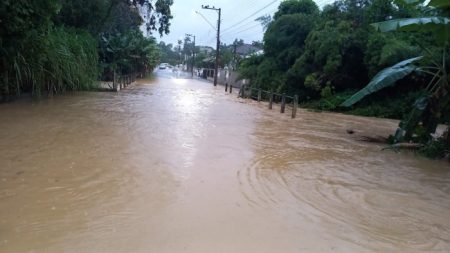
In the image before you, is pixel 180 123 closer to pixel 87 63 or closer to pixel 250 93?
pixel 87 63

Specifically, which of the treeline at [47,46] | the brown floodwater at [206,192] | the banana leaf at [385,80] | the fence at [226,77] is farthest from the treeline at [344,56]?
the treeline at [47,46]

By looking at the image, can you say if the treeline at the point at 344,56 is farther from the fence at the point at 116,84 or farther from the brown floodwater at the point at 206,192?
the fence at the point at 116,84

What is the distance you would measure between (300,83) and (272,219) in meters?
19.4

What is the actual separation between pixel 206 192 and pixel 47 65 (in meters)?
11.0

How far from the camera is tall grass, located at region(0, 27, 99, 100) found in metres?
13.3

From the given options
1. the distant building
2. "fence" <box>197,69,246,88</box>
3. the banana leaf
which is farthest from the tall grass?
the distant building

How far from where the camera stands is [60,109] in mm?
14172

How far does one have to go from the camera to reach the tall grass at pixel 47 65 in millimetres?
13281

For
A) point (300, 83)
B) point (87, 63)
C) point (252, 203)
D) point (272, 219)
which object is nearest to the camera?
point (272, 219)

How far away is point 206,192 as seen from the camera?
6.32m

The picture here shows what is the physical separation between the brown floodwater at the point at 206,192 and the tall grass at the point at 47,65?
2200mm

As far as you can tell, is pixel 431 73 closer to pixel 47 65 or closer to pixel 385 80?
pixel 385 80

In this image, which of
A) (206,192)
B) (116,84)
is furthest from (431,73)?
(116,84)

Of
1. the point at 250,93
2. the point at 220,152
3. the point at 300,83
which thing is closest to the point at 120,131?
the point at 220,152
